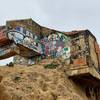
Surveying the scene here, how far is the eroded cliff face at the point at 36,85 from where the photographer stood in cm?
2481

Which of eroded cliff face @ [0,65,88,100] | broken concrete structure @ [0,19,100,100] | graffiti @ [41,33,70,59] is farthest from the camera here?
graffiti @ [41,33,70,59]

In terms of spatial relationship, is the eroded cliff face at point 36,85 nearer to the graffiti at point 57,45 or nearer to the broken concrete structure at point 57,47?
the broken concrete structure at point 57,47

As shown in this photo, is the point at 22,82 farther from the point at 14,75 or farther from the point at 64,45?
the point at 64,45

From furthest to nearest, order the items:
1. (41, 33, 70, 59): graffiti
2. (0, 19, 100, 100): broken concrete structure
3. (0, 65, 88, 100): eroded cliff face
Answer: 1. (41, 33, 70, 59): graffiti
2. (0, 19, 100, 100): broken concrete structure
3. (0, 65, 88, 100): eroded cliff face

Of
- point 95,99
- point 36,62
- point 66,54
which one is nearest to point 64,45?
point 66,54

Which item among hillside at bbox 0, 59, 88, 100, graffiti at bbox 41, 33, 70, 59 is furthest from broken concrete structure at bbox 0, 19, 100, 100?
hillside at bbox 0, 59, 88, 100

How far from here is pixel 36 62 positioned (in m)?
32.3

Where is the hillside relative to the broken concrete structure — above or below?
below

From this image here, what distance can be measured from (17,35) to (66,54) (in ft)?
14.2

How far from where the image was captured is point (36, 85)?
26.7 meters

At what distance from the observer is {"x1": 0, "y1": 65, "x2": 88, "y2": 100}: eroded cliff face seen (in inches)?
977

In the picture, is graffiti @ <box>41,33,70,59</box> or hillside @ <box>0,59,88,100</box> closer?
hillside @ <box>0,59,88,100</box>

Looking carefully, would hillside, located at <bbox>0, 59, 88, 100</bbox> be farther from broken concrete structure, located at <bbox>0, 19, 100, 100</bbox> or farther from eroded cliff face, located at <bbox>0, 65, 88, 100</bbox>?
broken concrete structure, located at <bbox>0, 19, 100, 100</bbox>

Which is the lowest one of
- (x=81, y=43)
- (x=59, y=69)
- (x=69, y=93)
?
(x=69, y=93)
